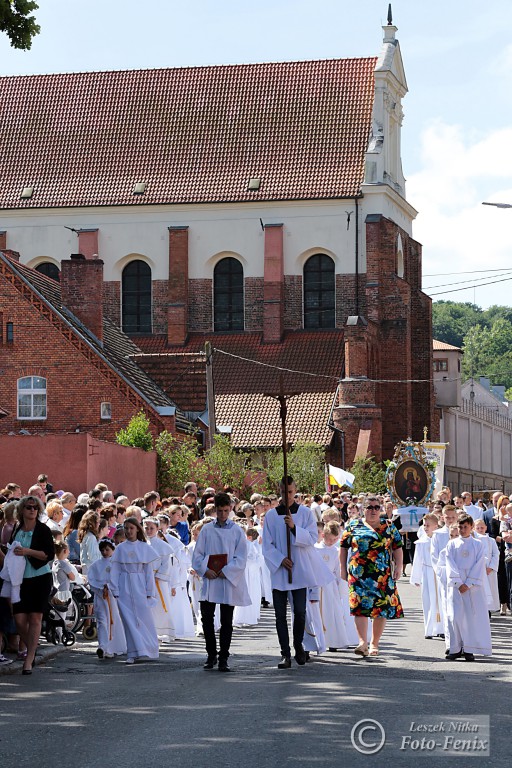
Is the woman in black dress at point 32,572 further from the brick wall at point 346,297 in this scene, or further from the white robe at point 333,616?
the brick wall at point 346,297

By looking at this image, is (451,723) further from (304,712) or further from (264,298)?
(264,298)

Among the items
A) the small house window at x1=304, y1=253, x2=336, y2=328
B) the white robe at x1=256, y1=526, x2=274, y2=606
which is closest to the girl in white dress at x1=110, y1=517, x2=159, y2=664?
the white robe at x1=256, y1=526, x2=274, y2=606

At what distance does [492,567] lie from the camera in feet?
70.2

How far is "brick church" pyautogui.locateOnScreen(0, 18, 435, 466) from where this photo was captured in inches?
2248

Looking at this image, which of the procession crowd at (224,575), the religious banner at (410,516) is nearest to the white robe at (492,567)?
the procession crowd at (224,575)

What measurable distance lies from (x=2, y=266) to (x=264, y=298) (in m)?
17.4

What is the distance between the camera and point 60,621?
19078 millimetres

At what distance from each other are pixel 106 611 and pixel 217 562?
2.19 m

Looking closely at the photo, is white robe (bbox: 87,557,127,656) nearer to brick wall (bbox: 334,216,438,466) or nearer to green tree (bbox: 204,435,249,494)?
green tree (bbox: 204,435,249,494)

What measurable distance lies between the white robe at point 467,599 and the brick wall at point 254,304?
42.7m

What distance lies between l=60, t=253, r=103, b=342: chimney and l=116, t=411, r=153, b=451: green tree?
242 inches

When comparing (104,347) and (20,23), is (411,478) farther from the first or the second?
(20,23)

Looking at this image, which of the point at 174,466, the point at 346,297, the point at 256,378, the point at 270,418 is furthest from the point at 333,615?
the point at 346,297

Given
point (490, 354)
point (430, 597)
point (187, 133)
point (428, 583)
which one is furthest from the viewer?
point (490, 354)
